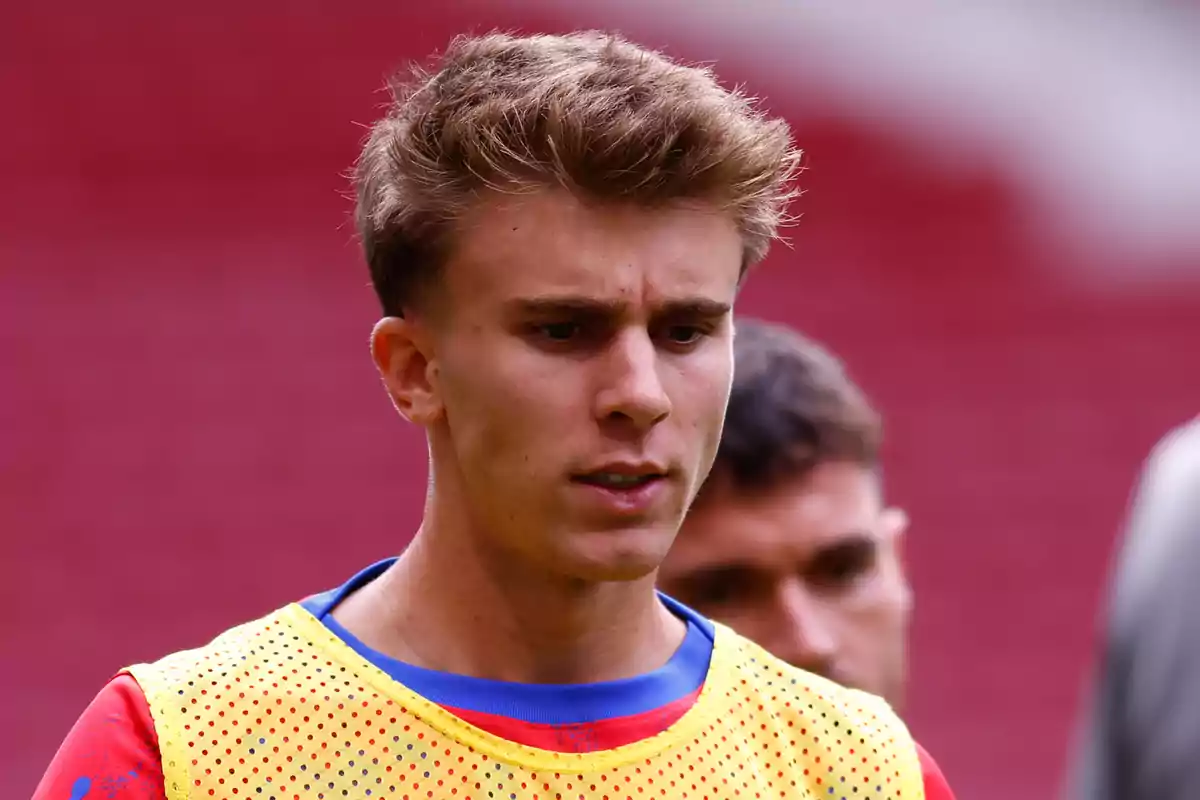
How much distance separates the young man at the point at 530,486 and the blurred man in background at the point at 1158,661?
586 mm

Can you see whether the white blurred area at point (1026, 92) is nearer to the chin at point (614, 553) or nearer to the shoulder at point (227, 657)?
the shoulder at point (227, 657)

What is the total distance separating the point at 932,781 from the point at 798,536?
707 mm

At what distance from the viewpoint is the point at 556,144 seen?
2256 mm

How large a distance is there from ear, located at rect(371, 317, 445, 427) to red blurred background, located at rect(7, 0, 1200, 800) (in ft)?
14.2

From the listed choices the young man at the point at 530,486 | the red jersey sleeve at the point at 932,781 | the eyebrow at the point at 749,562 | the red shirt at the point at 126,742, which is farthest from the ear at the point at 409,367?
the eyebrow at the point at 749,562

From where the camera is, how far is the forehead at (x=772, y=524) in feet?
10.3

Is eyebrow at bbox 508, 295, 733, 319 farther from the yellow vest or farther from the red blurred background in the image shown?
the red blurred background

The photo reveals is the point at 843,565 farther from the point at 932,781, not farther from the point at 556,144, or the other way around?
the point at 556,144

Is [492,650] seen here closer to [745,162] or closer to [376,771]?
[376,771]

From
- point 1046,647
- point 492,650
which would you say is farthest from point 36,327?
point 492,650

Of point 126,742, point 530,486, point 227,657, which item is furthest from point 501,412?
point 126,742

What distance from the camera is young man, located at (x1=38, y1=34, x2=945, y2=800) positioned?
7.25 feet

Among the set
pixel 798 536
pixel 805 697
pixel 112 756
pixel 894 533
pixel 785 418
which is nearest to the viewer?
pixel 112 756

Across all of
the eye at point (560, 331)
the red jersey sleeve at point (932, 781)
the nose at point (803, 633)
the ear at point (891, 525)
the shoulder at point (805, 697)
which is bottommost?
the red jersey sleeve at point (932, 781)
